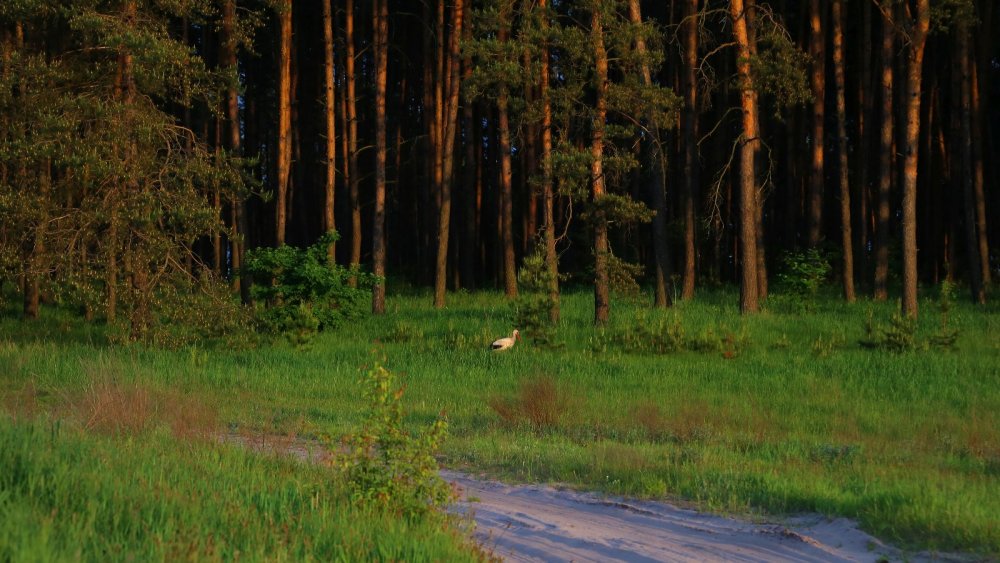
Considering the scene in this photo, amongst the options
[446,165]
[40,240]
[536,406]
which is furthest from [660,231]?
[40,240]

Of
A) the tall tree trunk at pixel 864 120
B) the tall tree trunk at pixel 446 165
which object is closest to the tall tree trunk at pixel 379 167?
the tall tree trunk at pixel 446 165

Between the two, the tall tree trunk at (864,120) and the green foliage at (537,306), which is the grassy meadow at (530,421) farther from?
the tall tree trunk at (864,120)

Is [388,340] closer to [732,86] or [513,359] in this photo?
[513,359]

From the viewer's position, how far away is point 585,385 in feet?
54.3

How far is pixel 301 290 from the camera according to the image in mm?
22875

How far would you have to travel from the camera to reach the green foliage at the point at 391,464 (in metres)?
7.49

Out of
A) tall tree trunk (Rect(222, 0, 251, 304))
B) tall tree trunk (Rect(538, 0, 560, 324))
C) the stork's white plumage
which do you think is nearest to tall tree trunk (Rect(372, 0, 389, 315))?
tall tree trunk (Rect(222, 0, 251, 304))

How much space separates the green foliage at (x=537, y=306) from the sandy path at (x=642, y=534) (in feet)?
Answer: 37.0

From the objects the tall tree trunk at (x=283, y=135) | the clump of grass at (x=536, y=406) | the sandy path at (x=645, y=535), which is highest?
the tall tree trunk at (x=283, y=135)

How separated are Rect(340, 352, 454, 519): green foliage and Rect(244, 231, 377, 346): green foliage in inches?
538

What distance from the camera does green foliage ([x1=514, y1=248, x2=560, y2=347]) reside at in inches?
812

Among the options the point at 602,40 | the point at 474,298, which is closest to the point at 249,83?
the point at 474,298

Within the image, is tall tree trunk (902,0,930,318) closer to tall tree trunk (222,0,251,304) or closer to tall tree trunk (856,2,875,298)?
tall tree trunk (856,2,875,298)

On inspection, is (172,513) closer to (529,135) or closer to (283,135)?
(283,135)
